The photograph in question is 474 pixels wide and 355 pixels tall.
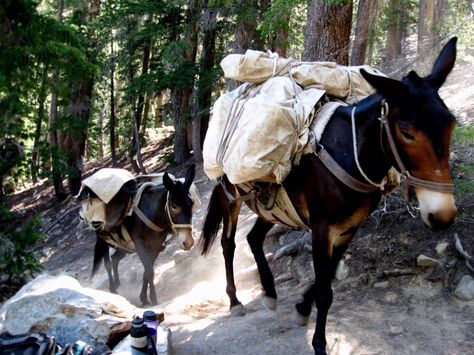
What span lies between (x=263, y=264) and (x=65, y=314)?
2337 mm

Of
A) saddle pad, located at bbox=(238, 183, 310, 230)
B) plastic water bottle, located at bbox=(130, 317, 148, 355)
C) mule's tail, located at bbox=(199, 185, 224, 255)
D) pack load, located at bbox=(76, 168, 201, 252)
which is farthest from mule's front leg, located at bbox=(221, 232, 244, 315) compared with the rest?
plastic water bottle, located at bbox=(130, 317, 148, 355)

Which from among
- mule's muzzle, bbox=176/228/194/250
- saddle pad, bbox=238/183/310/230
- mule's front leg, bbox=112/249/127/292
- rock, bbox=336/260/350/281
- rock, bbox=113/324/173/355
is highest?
saddle pad, bbox=238/183/310/230

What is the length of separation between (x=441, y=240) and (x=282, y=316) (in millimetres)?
2167

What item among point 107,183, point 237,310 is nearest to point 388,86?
point 237,310

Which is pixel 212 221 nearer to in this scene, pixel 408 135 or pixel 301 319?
pixel 301 319

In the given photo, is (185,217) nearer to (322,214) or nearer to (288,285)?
(288,285)

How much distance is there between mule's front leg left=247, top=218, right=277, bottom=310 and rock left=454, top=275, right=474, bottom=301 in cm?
203

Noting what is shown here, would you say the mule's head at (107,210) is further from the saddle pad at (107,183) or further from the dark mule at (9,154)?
the dark mule at (9,154)

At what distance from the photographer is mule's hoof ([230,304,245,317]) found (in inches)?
229

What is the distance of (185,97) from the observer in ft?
55.8

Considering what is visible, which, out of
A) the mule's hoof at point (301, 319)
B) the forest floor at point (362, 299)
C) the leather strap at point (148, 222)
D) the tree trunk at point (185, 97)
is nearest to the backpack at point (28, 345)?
the forest floor at point (362, 299)

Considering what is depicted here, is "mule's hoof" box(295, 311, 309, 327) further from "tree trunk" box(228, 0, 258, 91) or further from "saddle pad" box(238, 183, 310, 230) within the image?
"tree trunk" box(228, 0, 258, 91)

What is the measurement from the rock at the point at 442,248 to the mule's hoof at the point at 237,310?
8.12ft

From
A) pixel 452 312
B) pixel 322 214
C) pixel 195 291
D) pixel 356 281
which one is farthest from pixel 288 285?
pixel 322 214
